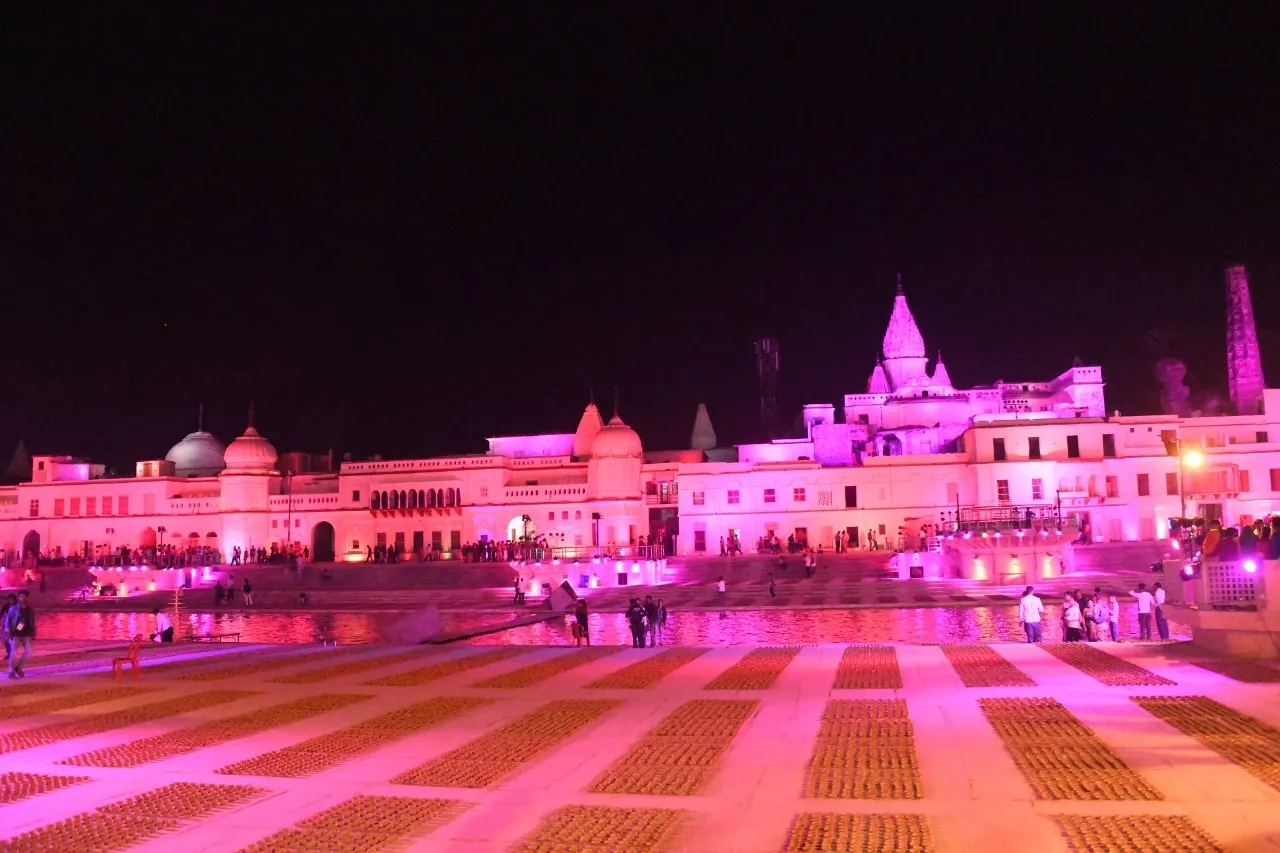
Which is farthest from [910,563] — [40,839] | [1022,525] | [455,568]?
[40,839]

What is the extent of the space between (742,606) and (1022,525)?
46.2 feet

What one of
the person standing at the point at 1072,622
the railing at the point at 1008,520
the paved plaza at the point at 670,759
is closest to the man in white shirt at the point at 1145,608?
the person standing at the point at 1072,622

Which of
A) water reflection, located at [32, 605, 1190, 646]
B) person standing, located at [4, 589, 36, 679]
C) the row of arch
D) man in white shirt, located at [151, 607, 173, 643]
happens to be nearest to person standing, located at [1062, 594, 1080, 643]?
water reflection, located at [32, 605, 1190, 646]

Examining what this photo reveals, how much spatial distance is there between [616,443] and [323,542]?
20770 millimetres

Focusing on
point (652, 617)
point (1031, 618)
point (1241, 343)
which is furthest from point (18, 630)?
point (1241, 343)

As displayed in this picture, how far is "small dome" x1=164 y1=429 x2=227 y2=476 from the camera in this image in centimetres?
7619

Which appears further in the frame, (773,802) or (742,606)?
(742,606)

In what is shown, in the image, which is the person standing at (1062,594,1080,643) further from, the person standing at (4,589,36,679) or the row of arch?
the row of arch

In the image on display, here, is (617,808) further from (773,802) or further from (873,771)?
(873,771)

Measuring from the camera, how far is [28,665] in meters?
19.6

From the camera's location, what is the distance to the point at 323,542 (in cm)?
6675

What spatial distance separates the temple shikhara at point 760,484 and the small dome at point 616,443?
0.09m

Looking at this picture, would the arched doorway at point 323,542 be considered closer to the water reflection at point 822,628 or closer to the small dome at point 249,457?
the small dome at point 249,457

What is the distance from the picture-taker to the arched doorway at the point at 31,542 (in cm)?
7150
